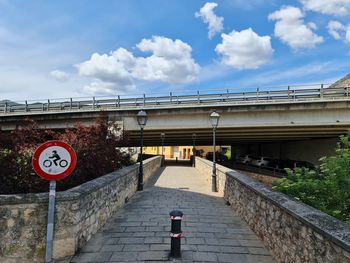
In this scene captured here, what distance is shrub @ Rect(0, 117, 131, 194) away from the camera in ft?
23.3

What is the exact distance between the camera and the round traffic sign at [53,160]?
15.4 ft

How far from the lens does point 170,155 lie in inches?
3393

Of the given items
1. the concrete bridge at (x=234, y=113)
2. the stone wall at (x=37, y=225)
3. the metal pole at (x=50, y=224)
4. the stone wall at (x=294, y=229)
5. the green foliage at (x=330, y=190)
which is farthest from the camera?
the concrete bridge at (x=234, y=113)

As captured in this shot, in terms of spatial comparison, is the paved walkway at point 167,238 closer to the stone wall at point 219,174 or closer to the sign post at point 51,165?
the sign post at point 51,165

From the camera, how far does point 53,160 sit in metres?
4.78

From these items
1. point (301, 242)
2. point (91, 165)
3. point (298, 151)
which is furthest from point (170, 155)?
point (301, 242)

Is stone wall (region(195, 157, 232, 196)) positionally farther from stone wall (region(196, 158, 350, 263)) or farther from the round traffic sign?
the round traffic sign

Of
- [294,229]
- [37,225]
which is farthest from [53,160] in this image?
[294,229]

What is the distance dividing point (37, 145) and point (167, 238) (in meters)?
4.46

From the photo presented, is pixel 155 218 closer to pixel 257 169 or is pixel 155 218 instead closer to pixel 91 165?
pixel 91 165

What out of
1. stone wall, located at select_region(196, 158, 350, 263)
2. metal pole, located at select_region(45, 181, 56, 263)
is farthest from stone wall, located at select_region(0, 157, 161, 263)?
stone wall, located at select_region(196, 158, 350, 263)

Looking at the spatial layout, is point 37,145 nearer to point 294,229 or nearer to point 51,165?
point 51,165

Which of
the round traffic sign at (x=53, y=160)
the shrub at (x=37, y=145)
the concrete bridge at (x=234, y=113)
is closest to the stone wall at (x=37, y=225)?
the round traffic sign at (x=53, y=160)

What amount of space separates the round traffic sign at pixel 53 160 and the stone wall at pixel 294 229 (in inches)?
130
